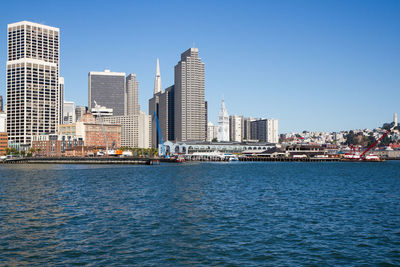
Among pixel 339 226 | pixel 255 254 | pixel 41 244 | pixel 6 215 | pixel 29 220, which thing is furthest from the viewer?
pixel 6 215

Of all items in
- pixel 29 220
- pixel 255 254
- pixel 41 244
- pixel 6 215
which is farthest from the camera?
pixel 6 215

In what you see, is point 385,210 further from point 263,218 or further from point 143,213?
point 143,213

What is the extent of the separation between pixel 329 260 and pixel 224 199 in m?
29.2

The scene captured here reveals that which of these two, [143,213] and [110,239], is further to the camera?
[143,213]

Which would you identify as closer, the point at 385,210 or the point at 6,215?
the point at 6,215

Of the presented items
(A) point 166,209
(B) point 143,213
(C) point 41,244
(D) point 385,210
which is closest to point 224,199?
(A) point 166,209

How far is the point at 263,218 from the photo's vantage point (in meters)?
40.8

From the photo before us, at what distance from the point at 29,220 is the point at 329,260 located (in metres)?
27.8

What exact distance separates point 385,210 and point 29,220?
122 feet

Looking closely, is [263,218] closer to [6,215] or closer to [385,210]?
[385,210]

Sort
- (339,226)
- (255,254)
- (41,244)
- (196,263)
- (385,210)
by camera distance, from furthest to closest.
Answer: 1. (385,210)
2. (339,226)
3. (41,244)
4. (255,254)
5. (196,263)

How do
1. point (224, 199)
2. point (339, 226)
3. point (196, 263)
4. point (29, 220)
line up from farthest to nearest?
point (224, 199)
point (29, 220)
point (339, 226)
point (196, 263)

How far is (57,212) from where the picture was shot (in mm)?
44188

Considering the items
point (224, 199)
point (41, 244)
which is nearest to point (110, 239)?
point (41, 244)
